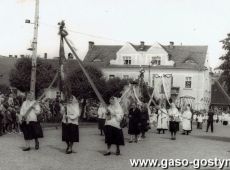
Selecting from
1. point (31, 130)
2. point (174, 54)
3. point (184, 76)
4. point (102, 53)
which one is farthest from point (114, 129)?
point (102, 53)

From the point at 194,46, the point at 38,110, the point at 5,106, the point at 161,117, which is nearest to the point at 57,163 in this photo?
the point at 38,110

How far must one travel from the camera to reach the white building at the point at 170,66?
201ft

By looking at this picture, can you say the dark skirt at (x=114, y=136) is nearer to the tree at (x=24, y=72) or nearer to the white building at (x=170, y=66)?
the tree at (x=24, y=72)

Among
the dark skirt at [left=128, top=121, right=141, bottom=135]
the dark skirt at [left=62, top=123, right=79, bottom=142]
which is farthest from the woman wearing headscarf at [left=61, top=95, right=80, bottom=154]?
the dark skirt at [left=128, top=121, right=141, bottom=135]

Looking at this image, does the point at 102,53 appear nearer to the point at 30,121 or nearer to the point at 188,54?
the point at 188,54

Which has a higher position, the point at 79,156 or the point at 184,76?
the point at 184,76

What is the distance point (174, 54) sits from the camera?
63.9 metres

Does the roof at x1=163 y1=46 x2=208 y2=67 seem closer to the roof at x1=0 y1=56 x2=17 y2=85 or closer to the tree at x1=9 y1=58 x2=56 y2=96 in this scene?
the tree at x1=9 y1=58 x2=56 y2=96

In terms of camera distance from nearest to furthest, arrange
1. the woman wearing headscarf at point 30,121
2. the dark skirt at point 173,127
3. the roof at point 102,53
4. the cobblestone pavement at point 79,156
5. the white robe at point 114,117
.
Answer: the cobblestone pavement at point 79,156 → the white robe at point 114,117 → the woman wearing headscarf at point 30,121 → the dark skirt at point 173,127 → the roof at point 102,53

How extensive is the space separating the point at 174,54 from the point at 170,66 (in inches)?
106

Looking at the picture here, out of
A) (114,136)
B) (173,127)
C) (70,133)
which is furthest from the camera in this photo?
(173,127)

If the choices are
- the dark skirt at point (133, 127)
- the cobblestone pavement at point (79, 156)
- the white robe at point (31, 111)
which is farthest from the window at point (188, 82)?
the white robe at point (31, 111)

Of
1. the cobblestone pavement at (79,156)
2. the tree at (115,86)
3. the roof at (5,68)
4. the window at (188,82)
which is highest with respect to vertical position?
the roof at (5,68)

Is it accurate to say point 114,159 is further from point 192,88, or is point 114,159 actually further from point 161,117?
point 192,88
